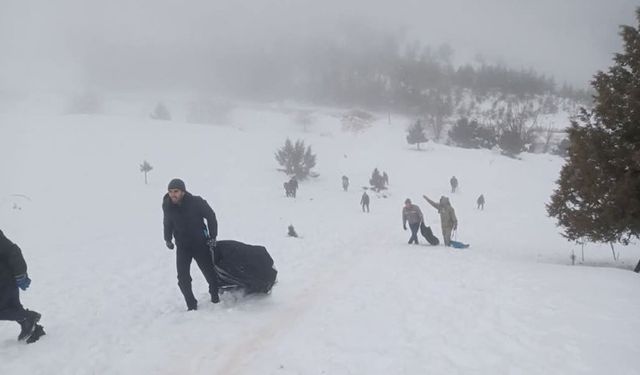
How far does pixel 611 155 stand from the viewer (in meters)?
10.3

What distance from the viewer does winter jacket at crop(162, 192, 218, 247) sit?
6.46 meters

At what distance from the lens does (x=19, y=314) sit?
18.3ft

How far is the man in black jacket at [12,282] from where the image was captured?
5.46 meters

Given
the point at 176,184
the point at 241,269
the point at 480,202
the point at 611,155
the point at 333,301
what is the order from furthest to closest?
the point at 480,202
the point at 611,155
the point at 333,301
the point at 241,269
the point at 176,184

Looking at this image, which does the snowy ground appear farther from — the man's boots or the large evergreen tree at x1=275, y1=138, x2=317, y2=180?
the large evergreen tree at x1=275, y1=138, x2=317, y2=180

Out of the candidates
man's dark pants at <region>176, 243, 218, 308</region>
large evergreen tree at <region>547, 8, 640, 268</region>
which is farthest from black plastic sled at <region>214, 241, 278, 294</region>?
large evergreen tree at <region>547, 8, 640, 268</region>

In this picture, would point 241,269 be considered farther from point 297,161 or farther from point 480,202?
point 297,161

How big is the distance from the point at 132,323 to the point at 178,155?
154ft

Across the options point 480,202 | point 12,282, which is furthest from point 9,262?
point 480,202

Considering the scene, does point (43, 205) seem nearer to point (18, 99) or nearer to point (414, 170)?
point (414, 170)

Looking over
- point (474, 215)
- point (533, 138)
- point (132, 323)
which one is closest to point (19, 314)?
point (132, 323)

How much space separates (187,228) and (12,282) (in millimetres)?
2393

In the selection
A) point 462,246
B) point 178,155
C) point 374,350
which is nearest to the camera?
point 374,350

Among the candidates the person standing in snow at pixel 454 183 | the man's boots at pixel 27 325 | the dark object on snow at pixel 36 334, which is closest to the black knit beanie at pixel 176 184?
the man's boots at pixel 27 325
